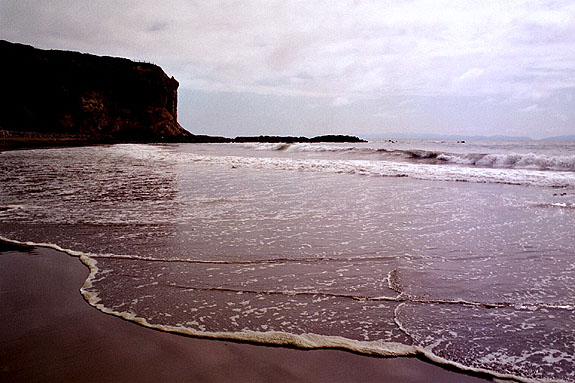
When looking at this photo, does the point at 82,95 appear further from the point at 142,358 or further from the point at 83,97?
the point at 142,358

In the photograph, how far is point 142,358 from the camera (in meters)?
1.98

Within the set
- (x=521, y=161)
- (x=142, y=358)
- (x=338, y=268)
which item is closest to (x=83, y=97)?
(x=521, y=161)

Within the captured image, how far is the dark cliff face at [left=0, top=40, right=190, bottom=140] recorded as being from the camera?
58.0 m

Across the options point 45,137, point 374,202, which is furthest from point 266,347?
point 45,137

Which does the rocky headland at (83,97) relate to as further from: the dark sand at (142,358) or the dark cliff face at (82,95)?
the dark sand at (142,358)

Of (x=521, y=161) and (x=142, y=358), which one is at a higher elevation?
(x=521, y=161)

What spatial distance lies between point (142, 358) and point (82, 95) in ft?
241

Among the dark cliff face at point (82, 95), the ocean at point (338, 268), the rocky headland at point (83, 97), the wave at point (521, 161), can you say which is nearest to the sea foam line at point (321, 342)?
the ocean at point (338, 268)

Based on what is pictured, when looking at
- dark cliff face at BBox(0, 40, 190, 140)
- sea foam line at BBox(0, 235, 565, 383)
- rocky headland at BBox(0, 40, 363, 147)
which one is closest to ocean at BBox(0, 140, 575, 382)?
sea foam line at BBox(0, 235, 565, 383)

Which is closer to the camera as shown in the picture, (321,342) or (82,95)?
(321,342)

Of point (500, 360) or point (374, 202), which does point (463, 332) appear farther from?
point (374, 202)

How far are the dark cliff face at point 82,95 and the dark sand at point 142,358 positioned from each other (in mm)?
55640

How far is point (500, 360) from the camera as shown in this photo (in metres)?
2.01

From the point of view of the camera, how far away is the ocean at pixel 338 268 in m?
2.25
